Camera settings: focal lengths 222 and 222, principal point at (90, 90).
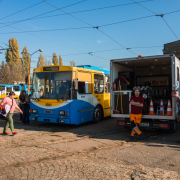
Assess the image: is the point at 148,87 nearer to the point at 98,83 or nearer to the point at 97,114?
the point at 98,83

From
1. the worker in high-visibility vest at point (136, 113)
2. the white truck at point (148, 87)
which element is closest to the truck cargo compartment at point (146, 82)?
the white truck at point (148, 87)

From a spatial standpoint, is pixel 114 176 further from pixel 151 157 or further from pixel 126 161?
pixel 151 157

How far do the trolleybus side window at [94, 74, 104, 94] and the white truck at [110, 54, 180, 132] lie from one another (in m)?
1.58

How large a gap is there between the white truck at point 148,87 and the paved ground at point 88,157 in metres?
0.64

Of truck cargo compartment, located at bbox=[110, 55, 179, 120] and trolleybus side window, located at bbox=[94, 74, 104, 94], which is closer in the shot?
truck cargo compartment, located at bbox=[110, 55, 179, 120]

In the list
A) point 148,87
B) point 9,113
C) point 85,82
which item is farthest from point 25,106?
point 148,87

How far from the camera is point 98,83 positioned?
459 inches

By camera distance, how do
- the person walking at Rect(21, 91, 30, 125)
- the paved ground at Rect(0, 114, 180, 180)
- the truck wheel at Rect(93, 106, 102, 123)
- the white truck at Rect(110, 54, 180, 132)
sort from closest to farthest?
the paved ground at Rect(0, 114, 180, 180), the white truck at Rect(110, 54, 180, 132), the person walking at Rect(21, 91, 30, 125), the truck wheel at Rect(93, 106, 102, 123)

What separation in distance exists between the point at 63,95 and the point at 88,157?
14.6ft

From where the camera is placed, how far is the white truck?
→ 26.8 feet

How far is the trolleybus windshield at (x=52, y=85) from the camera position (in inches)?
380

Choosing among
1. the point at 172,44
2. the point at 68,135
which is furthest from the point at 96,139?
the point at 172,44

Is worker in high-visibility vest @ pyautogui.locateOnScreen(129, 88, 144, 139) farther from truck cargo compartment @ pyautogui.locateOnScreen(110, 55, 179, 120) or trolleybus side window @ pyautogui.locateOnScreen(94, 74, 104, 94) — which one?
trolleybus side window @ pyautogui.locateOnScreen(94, 74, 104, 94)

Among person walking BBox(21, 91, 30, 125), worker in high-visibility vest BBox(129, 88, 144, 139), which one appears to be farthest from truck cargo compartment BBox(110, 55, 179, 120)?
person walking BBox(21, 91, 30, 125)
